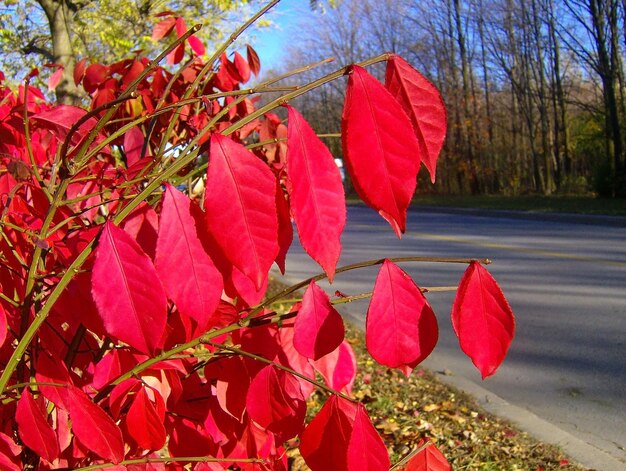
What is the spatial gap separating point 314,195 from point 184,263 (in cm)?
19

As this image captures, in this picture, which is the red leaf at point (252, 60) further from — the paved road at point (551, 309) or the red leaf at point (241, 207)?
the paved road at point (551, 309)

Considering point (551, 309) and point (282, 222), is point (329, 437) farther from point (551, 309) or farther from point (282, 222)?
point (551, 309)

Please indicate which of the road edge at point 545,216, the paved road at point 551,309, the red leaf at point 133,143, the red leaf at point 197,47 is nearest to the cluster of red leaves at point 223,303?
the red leaf at point 133,143

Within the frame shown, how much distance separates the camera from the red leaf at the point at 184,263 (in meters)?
0.79

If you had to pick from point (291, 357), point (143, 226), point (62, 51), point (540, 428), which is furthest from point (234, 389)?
point (62, 51)

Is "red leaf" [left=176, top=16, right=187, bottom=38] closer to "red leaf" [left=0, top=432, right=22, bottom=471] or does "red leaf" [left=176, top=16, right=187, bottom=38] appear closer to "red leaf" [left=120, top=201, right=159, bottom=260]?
"red leaf" [left=120, top=201, right=159, bottom=260]

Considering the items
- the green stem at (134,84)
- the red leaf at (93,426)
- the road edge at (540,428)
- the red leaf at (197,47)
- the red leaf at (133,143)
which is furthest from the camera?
the road edge at (540,428)

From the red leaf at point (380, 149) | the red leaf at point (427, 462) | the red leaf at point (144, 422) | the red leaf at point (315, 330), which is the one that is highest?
the red leaf at point (380, 149)

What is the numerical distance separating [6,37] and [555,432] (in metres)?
6.83

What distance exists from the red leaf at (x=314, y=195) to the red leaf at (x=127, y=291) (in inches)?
7.9

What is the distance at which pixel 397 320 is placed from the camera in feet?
2.98

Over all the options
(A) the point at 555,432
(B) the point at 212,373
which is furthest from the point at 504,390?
(B) the point at 212,373

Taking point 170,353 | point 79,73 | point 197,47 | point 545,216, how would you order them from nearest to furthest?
point 170,353 < point 197,47 < point 79,73 < point 545,216

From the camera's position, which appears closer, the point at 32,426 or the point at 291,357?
the point at 32,426
